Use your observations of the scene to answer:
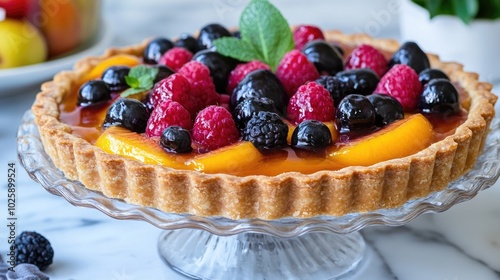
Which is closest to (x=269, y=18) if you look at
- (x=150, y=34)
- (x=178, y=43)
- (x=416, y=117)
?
(x=178, y=43)

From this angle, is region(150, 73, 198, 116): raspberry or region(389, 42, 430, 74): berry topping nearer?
region(150, 73, 198, 116): raspberry

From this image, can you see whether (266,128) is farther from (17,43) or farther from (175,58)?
(17,43)

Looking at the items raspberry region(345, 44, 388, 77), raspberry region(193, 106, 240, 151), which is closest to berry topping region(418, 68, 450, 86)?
raspberry region(345, 44, 388, 77)

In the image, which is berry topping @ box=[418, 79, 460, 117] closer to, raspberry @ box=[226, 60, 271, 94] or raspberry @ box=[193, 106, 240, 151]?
raspberry @ box=[226, 60, 271, 94]

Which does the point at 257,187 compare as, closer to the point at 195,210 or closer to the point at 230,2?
the point at 195,210

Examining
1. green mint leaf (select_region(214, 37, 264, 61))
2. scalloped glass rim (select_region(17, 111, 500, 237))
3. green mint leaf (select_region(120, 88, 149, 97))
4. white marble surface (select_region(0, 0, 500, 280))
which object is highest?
green mint leaf (select_region(214, 37, 264, 61))

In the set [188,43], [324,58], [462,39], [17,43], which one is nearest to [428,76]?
[324,58]
